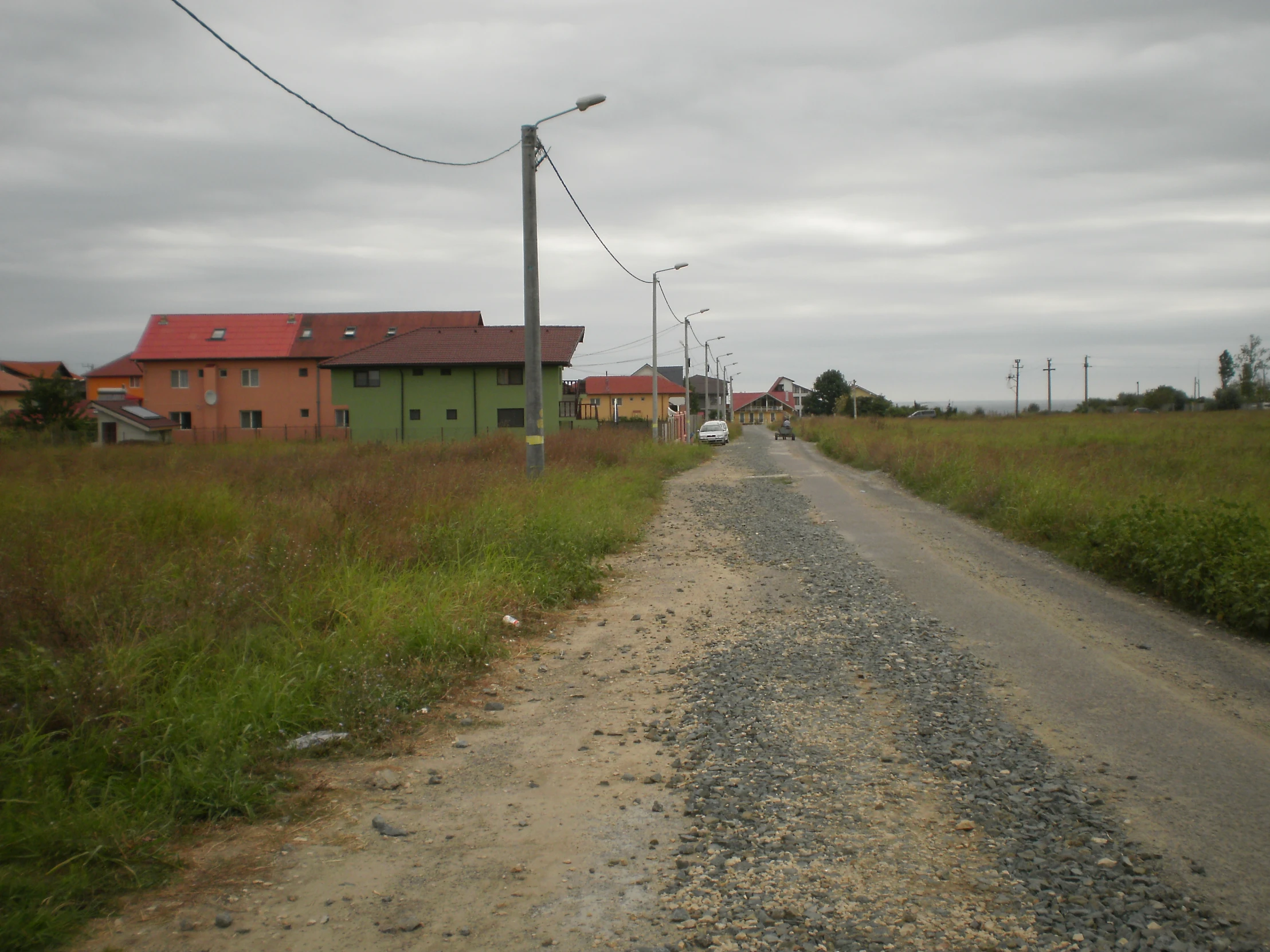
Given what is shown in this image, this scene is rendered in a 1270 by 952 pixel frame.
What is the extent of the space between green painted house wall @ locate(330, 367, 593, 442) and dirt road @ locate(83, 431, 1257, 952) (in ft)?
130

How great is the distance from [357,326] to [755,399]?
99838mm

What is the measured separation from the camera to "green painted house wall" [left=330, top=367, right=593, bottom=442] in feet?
148

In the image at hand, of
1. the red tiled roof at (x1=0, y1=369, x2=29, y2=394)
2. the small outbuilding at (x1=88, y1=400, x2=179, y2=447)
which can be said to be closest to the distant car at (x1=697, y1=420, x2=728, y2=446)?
the small outbuilding at (x1=88, y1=400, x2=179, y2=447)

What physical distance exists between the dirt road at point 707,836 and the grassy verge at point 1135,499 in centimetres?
344

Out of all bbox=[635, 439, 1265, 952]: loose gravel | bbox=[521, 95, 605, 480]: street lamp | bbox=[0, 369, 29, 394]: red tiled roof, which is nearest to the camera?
bbox=[635, 439, 1265, 952]: loose gravel

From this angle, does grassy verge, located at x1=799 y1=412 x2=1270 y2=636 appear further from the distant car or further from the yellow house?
the yellow house

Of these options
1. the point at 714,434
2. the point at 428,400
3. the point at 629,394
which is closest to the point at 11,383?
the point at 428,400

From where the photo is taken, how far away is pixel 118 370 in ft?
247

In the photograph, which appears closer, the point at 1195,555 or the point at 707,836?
the point at 707,836

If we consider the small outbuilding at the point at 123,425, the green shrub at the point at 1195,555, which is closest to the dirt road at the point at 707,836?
the green shrub at the point at 1195,555

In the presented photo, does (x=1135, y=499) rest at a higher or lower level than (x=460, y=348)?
lower

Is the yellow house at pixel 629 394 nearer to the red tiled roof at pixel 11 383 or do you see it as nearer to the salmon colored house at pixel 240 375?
the salmon colored house at pixel 240 375

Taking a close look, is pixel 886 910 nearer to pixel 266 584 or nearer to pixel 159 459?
pixel 266 584

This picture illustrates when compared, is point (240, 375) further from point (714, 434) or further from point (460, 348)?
point (714, 434)
